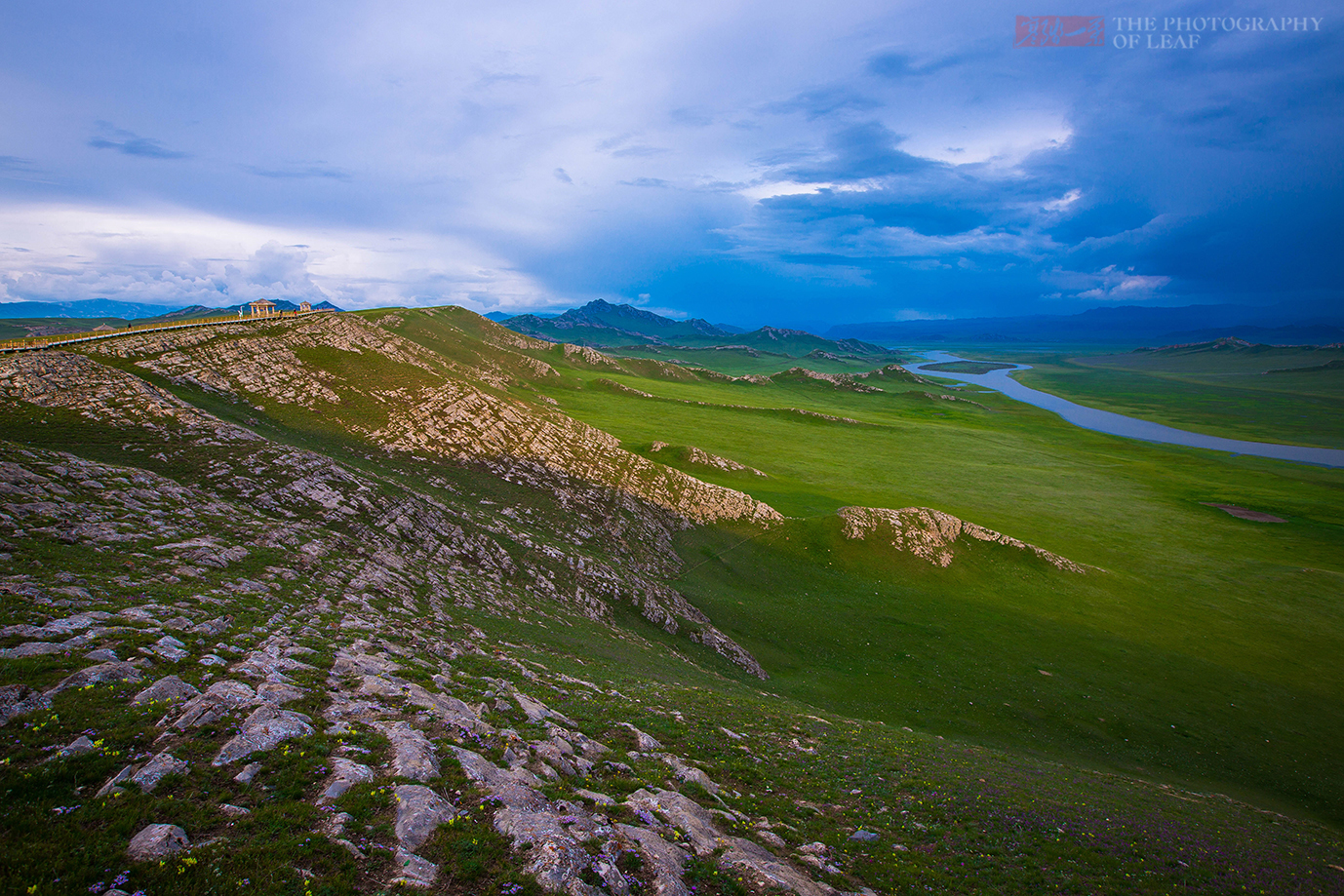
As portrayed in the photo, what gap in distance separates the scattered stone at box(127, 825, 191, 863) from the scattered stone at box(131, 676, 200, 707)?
5702 millimetres

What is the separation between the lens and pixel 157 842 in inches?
386

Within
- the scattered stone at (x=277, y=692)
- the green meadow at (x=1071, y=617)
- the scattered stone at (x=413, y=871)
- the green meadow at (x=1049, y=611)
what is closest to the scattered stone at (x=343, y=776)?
the scattered stone at (x=413, y=871)

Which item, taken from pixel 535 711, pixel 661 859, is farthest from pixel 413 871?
pixel 535 711

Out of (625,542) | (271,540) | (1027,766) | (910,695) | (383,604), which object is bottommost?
(910,695)

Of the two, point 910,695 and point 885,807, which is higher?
point 885,807

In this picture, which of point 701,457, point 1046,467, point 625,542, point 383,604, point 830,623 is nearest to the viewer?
point 383,604

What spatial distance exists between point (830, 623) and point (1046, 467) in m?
131

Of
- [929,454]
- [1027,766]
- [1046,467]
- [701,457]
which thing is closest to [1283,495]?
[1046,467]

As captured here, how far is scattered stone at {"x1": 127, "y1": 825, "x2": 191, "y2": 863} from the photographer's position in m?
9.58

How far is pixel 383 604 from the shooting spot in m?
29.9

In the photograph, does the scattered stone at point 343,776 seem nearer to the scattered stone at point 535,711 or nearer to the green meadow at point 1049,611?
the scattered stone at point 535,711

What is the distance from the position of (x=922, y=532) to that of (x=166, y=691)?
272ft

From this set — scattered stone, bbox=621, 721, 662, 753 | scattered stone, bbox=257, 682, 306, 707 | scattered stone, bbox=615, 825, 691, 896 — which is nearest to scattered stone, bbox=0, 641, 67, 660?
scattered stone, bbox=257, 682, 306, 707

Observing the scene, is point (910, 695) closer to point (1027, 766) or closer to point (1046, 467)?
point (1027, 766)
